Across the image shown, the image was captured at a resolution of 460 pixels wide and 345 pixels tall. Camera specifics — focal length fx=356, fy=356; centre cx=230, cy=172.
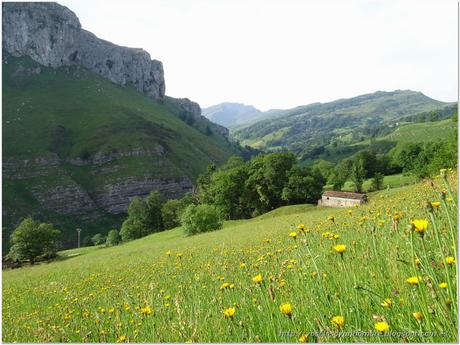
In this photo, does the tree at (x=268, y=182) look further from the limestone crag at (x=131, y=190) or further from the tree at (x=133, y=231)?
the limestone crag at (x=131, y=190)

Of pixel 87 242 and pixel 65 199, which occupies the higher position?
pixel 65 199

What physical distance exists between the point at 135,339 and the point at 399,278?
2.97m

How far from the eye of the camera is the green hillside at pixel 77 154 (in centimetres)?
12181

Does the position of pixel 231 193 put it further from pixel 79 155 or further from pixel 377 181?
pixel 79 155

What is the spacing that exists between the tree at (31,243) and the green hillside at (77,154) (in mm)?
44174

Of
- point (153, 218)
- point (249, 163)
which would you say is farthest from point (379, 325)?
point (153, 218)

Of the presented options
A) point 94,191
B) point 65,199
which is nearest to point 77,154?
point 94,191

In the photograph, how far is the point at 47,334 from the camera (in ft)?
17.8

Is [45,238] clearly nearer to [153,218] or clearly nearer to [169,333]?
[153,218]

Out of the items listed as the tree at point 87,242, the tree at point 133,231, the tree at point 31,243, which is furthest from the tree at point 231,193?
the tree at point 87,242

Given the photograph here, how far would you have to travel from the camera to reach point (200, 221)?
163ft

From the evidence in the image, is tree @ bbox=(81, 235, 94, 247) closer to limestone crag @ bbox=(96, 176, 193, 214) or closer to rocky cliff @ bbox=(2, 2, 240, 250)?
rocky cliff @ bbox=(2, 2, 240, 250)

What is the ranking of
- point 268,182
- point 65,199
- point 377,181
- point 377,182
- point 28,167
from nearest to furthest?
point 268,182 → point 377,181 → point 377,182 → point 65,199 → point 28,167

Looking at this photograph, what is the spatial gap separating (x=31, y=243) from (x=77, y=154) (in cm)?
8744
